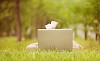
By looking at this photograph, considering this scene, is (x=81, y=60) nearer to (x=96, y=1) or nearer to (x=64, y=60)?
(x=64, y=60)

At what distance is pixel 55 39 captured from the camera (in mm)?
6574

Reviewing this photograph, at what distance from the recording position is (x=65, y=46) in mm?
6633

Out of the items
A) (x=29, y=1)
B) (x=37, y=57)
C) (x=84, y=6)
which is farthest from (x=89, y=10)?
(x=37, y=57)

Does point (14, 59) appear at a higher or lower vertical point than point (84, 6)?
lower

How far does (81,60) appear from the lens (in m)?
5.18

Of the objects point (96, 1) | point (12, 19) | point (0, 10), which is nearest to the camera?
point (96, 1)

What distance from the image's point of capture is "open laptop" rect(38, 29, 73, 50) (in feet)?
21.5

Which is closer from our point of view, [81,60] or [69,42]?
[81,60]

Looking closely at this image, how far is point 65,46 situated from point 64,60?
150cm

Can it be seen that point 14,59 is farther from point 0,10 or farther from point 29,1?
point 0,10

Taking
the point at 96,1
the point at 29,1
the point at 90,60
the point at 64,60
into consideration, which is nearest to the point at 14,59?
the point at 64,60

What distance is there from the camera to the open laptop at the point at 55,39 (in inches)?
258

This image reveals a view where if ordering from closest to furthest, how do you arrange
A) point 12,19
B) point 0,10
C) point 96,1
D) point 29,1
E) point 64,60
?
1. point 64,60
2. point 96,1
3. point 29,1
4. point 0,10
5. point 12,19

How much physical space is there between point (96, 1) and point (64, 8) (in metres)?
9.99
